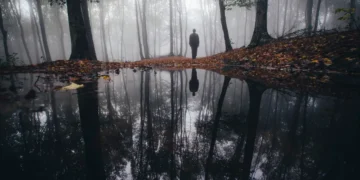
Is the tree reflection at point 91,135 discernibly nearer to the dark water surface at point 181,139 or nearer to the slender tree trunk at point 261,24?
the dark water surface at point 181,139

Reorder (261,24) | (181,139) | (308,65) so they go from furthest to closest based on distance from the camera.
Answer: (261,24) < (308,65) < (181,139)

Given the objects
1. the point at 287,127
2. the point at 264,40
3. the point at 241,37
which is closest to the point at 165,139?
the point at 287,127

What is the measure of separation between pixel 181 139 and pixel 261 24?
808 centimetres

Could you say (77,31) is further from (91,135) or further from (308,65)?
→ (308,65)

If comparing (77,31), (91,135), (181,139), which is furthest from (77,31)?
(181,139)

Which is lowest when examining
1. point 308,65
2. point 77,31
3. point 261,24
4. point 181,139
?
point 181,139

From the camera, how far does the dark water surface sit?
895 mm

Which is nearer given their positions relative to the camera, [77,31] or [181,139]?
[181,139]

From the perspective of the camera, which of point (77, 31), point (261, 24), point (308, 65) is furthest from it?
point (261, 24)

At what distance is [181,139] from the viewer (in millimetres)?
1244

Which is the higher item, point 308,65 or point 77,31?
point 77,31

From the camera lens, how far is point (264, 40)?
7902mm

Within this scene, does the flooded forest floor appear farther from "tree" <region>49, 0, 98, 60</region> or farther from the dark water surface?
"tree" <region>49, 0, 98, 60</region>

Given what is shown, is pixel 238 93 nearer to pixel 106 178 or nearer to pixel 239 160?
pixel 239 160
